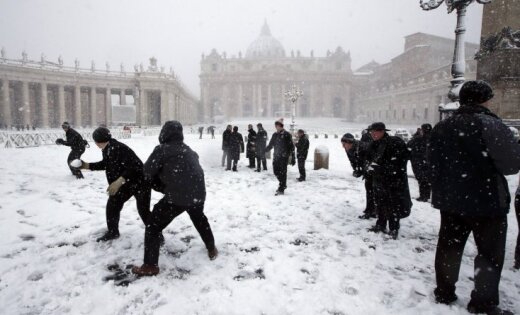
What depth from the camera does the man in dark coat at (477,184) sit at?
2.60 metres

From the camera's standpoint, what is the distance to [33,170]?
1062 centimetres

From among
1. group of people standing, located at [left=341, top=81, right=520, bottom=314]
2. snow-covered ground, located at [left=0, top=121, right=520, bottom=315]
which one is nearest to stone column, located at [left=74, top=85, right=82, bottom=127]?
snow-covered ground, located at [left=0, top=121, right=520, bottom=315]

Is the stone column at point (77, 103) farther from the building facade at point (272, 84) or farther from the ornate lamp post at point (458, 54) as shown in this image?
the ornate lamp post at point (458, 54)

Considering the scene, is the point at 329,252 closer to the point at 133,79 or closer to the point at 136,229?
Result: the point at 136,229

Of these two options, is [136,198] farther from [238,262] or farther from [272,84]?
[272,84]

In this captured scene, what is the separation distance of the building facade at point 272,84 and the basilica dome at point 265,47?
11801 mm

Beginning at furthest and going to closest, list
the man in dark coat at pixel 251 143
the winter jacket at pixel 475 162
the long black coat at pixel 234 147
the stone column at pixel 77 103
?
the stone column at pixel 77 103 < the man in dark coat at pixel 251 143 < the long black coat at pixel 234 147 < the winter jacket at pixel 475 162

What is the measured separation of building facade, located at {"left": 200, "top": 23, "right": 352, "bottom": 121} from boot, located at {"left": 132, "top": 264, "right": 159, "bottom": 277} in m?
74.1

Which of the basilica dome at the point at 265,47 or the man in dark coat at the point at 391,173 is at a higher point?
the basilica dome at the point at 265,47

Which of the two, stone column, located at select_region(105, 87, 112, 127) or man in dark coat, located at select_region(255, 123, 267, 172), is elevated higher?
stone column, located at select_region(105, 87, 112, 127)

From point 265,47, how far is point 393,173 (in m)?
96.1

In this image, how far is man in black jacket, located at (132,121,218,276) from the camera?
3412 mm

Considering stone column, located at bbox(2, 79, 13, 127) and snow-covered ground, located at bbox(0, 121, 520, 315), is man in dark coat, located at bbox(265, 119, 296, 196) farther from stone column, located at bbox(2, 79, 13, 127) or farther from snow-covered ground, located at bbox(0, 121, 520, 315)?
stone column, located at bbox(2, 79, 13, 127)

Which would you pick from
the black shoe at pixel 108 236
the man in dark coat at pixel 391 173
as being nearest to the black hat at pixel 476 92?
the man in dark coat at pixel 391 173
